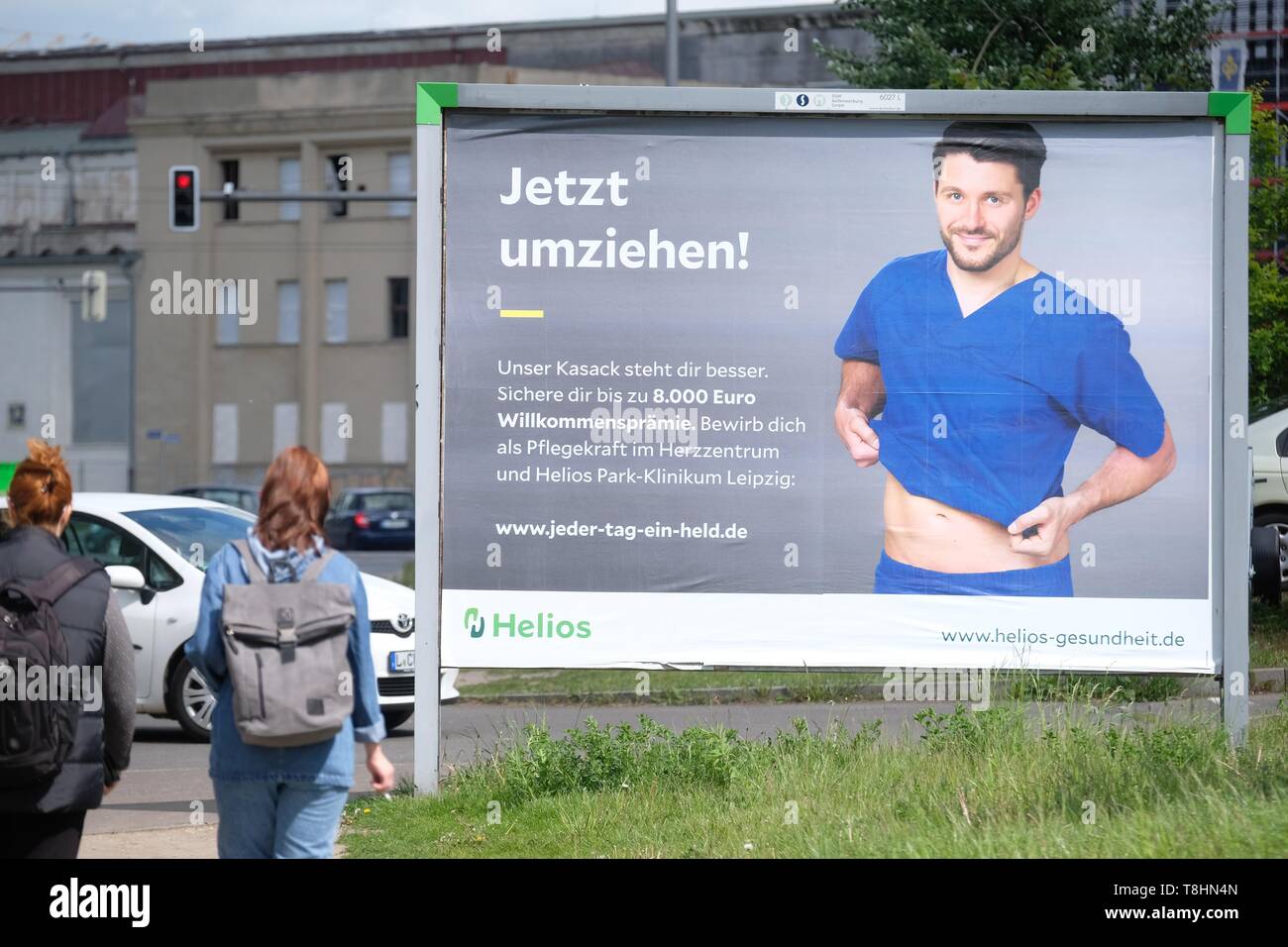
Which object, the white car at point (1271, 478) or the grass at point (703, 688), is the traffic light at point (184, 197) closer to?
the grass at point (703, 688)

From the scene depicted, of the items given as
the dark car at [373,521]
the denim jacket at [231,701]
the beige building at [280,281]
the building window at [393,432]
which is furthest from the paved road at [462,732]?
the beige building at [280,281]

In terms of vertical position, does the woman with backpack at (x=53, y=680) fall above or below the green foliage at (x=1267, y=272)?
below

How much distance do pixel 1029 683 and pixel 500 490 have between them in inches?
117

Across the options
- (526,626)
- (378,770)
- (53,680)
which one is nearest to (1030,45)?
(526,626)

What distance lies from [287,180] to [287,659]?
5092 centimetres

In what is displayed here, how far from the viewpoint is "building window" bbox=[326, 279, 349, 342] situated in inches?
2074

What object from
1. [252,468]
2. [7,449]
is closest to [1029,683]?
[252,468]

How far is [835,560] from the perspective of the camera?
8.34 m

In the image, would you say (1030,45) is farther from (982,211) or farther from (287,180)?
(287,180)

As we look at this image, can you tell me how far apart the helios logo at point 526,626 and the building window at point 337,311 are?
45505mm

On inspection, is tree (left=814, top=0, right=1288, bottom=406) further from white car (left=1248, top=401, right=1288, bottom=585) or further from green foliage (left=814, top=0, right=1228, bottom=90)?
white car (left=1248, top=401, right=1288, bottom=585)

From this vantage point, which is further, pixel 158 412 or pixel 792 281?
pixel 158 412

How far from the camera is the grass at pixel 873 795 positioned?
605 cm
